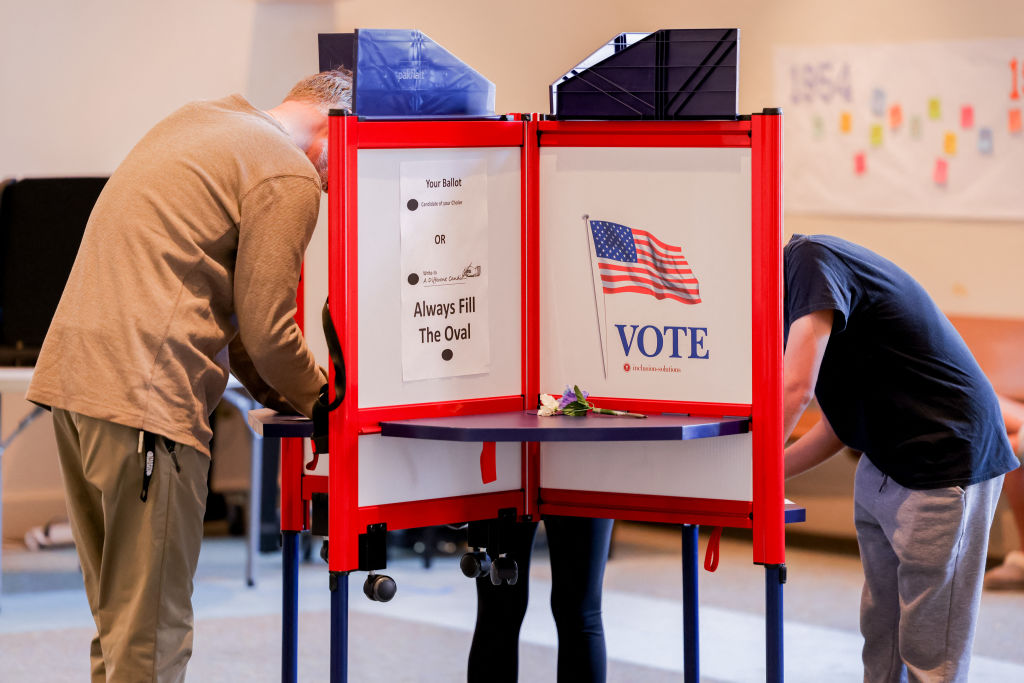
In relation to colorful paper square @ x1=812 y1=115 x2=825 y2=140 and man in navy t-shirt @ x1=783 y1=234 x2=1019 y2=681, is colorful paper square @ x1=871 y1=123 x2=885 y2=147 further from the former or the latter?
man in navy t-shirt @ x1=783 y1=234 x2=1019 y2=681

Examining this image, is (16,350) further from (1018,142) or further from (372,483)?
(1018,142)

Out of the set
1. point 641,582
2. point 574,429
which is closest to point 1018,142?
point 641,582

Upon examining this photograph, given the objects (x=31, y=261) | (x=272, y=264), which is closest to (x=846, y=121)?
(x=31, y=261)

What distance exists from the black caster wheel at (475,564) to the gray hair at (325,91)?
79 centimetres

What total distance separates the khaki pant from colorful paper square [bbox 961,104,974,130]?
11.2 feet

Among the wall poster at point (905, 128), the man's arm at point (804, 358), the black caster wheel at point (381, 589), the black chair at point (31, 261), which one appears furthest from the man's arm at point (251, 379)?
the wall poster at point (905, 128)

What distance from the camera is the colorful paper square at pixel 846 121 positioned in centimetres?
482

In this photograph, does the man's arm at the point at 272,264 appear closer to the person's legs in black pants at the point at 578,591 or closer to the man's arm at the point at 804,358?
the person's legs in black pants at the point at 578,591

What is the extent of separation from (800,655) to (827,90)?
7.53 feet

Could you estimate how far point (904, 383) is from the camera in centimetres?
233

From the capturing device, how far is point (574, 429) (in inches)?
74.6

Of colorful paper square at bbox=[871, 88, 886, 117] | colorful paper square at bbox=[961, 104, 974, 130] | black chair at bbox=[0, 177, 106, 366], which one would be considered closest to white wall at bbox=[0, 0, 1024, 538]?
colorful paper square at bbox=[871, 88, 886, 117]

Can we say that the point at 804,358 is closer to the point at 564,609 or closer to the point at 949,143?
the point at 564,609

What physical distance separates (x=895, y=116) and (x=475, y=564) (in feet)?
10.5
